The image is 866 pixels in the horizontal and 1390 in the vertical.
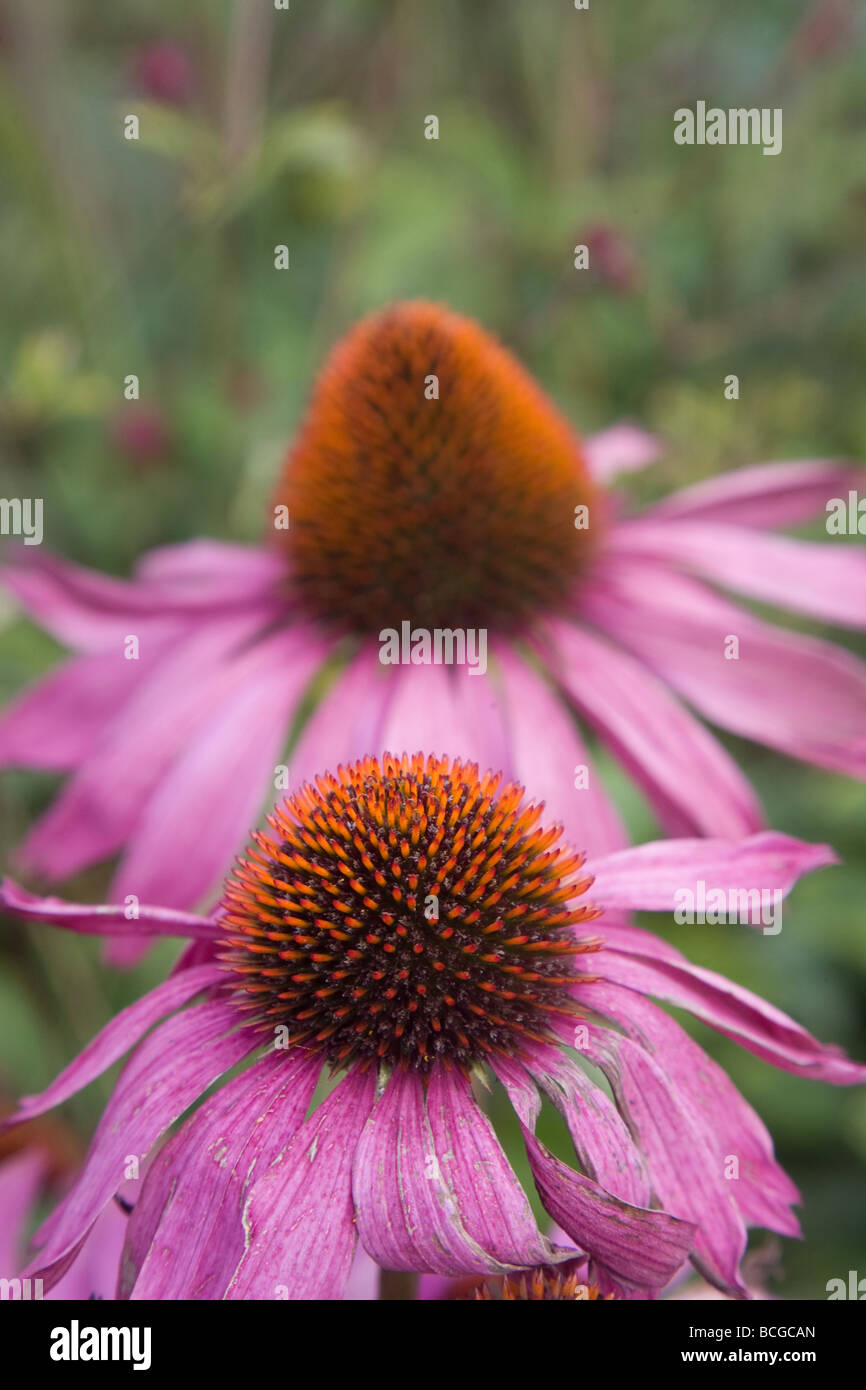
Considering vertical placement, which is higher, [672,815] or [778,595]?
[778,595]

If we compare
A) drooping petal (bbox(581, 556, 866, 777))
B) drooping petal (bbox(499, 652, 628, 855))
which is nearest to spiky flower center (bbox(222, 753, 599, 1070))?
drooping petal (bbox(499, 652, 628, 855))

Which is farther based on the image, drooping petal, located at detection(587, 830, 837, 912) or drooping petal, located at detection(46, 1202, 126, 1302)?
drooping petal, located at detection(46, 1202, 126, 1302)

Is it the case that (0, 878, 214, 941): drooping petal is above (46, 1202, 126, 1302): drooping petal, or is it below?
above

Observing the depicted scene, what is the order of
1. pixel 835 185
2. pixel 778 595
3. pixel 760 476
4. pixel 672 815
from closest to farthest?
pixel 672 815
pixel 778 595
pixel 760 476
pixel 835 185

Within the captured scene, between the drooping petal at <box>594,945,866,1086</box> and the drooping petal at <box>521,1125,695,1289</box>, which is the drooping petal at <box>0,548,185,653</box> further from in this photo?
the drooping petal at <box>521,1125,695,1289</box>

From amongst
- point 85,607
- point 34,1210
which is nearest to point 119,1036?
point 85,607

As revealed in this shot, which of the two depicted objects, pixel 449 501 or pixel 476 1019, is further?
pixel 449 501
